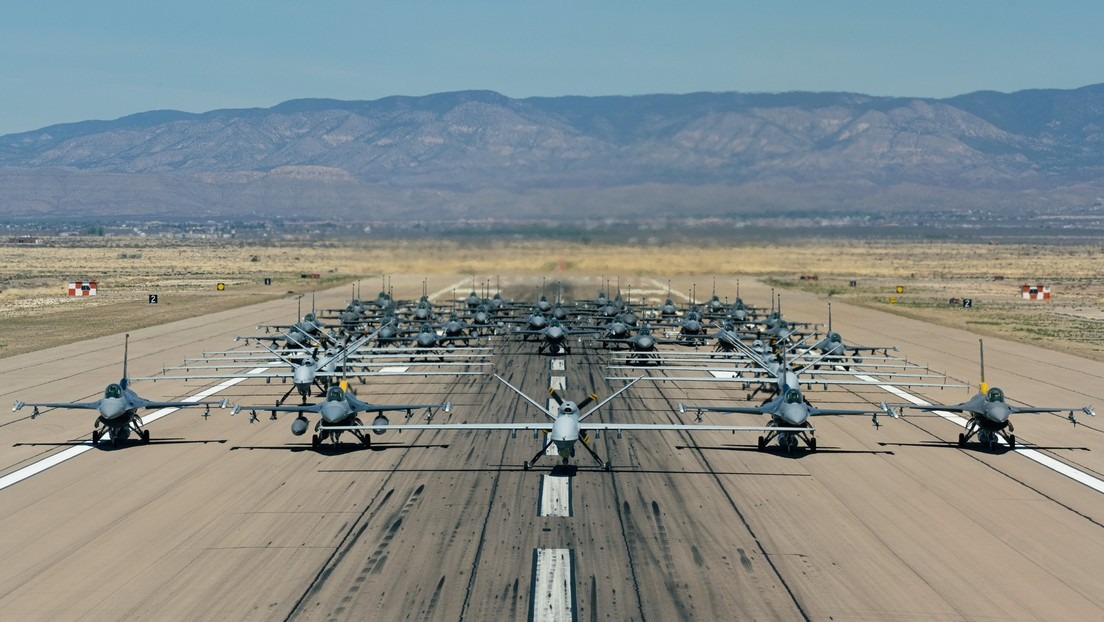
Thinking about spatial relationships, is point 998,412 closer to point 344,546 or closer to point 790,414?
point 790,414

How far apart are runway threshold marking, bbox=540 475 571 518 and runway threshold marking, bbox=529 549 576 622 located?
404cm

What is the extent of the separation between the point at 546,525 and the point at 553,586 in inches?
218

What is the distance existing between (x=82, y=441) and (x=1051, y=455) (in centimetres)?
4279

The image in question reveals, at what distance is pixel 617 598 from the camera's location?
26.7 meters

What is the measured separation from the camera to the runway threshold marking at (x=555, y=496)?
114ft

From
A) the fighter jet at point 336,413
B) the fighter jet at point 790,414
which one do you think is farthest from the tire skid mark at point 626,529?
the fighter jet at point 336,413

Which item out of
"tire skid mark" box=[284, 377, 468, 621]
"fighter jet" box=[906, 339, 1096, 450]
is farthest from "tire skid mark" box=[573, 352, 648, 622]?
"fighter jet" box=[906, 339, 1096, 450]

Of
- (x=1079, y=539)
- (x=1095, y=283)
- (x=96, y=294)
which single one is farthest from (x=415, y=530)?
(x=1095, y=283)

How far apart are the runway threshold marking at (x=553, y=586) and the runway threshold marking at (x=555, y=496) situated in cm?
404

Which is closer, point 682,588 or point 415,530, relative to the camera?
point 682,588

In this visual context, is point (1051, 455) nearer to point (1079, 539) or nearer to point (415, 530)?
point (1079, 539)

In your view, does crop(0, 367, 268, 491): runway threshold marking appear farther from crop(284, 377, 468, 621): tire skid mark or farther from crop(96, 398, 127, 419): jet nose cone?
crop(284, 377, 468, 621): tire skid mark

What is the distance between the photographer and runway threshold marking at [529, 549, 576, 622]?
2566 centimetres

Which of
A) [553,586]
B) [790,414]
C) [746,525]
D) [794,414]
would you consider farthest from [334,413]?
[794,414]
